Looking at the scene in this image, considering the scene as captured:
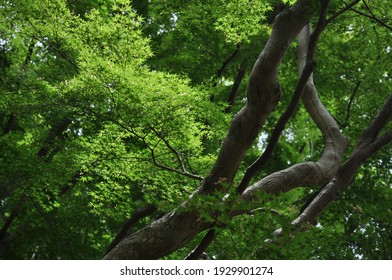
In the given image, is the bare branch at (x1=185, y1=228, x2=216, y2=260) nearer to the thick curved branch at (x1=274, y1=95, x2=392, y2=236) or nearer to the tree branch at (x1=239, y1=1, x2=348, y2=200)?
the tree branch at (x1=239, y1=1, x2=348, y2=200)

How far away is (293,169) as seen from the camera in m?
7.23

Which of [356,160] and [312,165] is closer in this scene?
[312,165]

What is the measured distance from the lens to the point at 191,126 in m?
8.31

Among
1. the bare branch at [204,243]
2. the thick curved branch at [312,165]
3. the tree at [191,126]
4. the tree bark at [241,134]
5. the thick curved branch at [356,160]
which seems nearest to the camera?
the tree bark at [241,134]

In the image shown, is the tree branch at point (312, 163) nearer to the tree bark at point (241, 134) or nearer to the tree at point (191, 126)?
the tree at point (191, 126)

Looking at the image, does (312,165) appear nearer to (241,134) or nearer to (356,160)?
(356,160)

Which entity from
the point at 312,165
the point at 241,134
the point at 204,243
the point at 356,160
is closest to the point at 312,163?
the point at 312,165

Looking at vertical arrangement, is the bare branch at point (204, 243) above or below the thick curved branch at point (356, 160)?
below

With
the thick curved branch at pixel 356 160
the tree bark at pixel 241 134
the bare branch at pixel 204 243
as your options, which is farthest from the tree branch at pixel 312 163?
the bare branch at pixel 204 243

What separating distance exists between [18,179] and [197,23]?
14.7ft

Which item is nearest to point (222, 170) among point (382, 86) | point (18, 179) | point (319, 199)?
point (319, 199)

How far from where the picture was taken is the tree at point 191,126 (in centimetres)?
619

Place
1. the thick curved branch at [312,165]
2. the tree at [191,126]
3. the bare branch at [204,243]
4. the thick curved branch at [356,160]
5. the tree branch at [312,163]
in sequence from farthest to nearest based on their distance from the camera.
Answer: the thick curved branch at [356,160] → the thick curved branch at [312,165] → the tree branch at [312,163] → the bare branch at [204,243] → the tree at [191,126]
